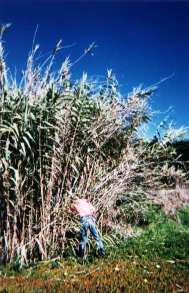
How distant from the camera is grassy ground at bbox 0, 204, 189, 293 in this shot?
5.46 meters

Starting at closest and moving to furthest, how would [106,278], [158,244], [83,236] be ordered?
1. [106,278]
2. [83,236]
3. [158,244]

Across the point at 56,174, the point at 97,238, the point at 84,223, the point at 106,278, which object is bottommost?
the point at 106,278

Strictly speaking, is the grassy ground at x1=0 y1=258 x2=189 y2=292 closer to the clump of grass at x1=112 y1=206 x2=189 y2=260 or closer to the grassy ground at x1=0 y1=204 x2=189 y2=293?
the grassy ground at x1=0 y1=204 x2=189 y2=293

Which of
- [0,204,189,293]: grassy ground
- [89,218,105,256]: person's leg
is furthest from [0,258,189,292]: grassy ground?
[89,218,105,256]: person's leg

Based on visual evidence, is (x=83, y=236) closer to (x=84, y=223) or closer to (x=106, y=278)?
(x=84, y=223)

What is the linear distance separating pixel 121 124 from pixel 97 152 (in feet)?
2.79

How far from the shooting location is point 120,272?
606 centimetres

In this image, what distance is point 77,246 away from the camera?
7.39 metres

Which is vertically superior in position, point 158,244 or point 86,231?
point 86,231

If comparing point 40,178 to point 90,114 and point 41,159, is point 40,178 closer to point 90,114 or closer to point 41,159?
point 41,159

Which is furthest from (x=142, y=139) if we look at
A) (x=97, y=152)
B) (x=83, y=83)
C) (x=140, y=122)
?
(x=83, y=83)

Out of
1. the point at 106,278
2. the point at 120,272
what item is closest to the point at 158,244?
the point at 120,272

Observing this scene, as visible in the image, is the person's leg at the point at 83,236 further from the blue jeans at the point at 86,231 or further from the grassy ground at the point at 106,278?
the grassy ground at the point at 106,278

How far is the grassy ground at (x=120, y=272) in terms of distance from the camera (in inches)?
215
